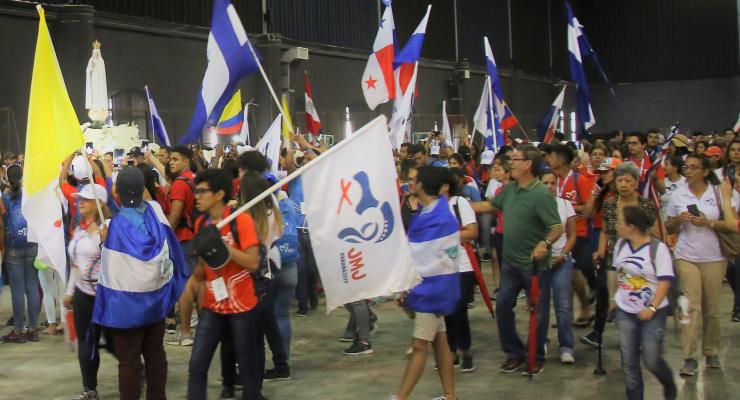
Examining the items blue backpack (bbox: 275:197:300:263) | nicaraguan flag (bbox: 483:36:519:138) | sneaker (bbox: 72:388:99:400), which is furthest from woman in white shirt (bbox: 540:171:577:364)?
nicaraguan flag (bbox: 483:36:519:138)

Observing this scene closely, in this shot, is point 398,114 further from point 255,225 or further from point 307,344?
point 255,225

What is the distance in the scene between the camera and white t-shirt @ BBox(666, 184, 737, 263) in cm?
680

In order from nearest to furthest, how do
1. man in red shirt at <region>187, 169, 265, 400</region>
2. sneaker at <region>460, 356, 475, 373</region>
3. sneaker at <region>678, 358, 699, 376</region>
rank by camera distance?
man in red shirt at <region>187, 169, 265, 400</region>, sneaker at <region>678, 358, 699, 376</region>, sneaker at <region>460, 356, 475, 373</region>

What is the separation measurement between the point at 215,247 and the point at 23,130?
14.2 metres

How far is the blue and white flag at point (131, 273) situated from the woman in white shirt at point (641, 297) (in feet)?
9.51

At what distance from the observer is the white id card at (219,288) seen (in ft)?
18.2

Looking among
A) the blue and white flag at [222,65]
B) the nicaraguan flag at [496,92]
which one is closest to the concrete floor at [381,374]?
the blue and white flag at [222,65]

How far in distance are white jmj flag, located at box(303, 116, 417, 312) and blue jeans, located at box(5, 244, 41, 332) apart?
194 inches

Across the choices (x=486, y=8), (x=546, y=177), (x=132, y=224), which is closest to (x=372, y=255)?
(x=132, y=224)

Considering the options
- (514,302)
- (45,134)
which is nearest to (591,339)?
(514,302)

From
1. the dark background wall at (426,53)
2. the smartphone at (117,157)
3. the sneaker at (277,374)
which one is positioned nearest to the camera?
the sneaker at (277,374)

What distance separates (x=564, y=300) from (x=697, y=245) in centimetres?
120

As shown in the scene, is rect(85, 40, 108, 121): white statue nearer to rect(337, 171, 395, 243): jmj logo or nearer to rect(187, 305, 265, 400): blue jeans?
rect(187, 305, 265, 400): blue jeans

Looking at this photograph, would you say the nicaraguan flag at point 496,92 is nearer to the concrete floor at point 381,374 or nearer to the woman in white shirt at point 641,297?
the concrete floor at point 381,374
